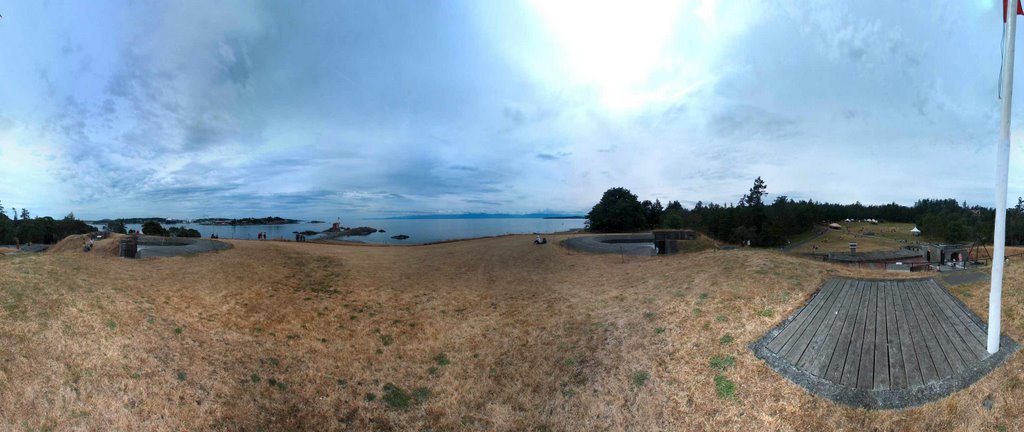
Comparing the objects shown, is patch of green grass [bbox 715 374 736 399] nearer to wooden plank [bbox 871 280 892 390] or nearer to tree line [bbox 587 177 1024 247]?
wooden plank [bbox 871 280 892 390]

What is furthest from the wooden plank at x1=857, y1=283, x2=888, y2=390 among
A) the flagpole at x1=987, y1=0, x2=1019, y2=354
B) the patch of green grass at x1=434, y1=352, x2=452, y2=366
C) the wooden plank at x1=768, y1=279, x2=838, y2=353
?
the patch of green grass at x1=434, y1=352, x2=452, y2=366

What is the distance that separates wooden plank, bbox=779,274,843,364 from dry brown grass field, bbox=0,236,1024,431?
0.52 meters

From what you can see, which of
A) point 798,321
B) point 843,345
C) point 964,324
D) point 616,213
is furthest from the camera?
point 616,213

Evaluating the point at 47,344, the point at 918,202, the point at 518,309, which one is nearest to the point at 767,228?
the point at 518,309

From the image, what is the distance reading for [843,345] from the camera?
7000 mm

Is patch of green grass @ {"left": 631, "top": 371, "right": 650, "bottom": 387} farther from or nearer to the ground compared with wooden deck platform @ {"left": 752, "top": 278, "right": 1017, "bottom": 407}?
nearer to the ground

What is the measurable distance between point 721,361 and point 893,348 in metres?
2.84

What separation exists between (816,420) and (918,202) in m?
164

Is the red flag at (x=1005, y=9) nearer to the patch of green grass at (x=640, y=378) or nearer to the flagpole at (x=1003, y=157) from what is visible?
the flagpole at (x=1003, y=157)

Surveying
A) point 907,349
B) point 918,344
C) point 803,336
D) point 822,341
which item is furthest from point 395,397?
point 918,344

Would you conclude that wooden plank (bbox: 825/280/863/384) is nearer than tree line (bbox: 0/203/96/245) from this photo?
Yes

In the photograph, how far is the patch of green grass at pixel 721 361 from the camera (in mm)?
7055

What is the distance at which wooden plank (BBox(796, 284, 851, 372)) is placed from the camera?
264 inches

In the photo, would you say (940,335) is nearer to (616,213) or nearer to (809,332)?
(809,332)
